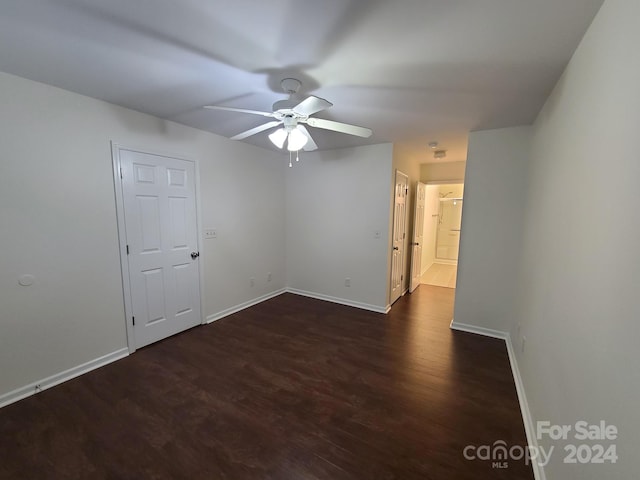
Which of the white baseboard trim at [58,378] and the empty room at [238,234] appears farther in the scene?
the white baseboard trim at [58,378]

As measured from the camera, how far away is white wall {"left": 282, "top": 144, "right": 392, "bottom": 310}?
150 inches

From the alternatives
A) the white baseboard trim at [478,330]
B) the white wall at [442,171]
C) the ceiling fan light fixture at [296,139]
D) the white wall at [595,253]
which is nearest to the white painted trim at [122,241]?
the ceiling fan light fixture at [296,139]

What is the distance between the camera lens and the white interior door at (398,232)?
13.0 feet

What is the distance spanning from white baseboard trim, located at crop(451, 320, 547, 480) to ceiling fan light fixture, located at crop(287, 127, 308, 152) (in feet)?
8.74

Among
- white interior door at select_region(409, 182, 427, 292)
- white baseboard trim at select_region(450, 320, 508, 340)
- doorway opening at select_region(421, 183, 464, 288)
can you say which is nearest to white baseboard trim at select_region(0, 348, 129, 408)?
white baseboard trim at select_region(450, 320, 508, 340)

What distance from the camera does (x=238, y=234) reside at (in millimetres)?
3844

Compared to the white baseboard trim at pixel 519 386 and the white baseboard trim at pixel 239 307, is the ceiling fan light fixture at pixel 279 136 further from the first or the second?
the white baseboard trim at pixel 519 386

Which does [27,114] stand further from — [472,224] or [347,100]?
[472,224]

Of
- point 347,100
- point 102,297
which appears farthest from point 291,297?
point 347,100

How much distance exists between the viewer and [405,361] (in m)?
2.63

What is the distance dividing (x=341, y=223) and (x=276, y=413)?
2804mm

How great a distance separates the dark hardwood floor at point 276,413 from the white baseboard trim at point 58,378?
2.8 inches

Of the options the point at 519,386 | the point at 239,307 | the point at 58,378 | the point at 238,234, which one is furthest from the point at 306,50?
the point at 239,307

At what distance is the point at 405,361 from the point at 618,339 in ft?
6.55
